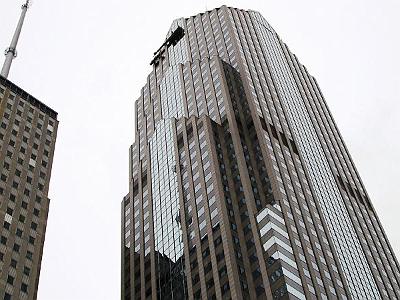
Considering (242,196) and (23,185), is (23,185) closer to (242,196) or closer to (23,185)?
(23,185)

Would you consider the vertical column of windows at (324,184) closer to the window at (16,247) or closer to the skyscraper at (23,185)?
→ the skyscraper at (23,185)

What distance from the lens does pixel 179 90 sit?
17925cm

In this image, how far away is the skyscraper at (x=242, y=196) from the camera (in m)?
116

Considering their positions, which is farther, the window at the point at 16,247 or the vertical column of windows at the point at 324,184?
the vertical column of windows at the point at 324,184

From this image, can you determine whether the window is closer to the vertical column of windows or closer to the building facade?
the building facade

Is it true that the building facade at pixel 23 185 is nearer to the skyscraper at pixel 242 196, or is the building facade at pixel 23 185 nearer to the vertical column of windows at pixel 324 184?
the skyscraper at pixel 242 196

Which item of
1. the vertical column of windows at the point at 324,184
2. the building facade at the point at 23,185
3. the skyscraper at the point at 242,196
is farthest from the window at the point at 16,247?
the vertical column of windows at the point at 324,184

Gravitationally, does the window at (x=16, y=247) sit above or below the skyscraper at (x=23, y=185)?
below

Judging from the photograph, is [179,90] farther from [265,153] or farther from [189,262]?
[189,262]

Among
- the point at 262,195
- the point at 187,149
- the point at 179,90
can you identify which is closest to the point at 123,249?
the point at 187,149

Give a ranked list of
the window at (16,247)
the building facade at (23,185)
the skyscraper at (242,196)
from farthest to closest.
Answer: the skyscraper at (242,196) < the window at (16,247) < the building facade at (23,185)

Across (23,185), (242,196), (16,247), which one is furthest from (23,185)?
(242,196)

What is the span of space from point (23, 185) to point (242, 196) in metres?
40.5

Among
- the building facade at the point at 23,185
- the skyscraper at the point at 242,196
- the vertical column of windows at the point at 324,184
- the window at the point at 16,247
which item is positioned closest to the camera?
the building facade at the point at 23,185
